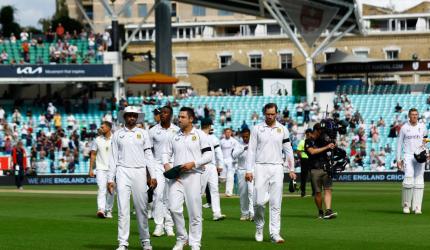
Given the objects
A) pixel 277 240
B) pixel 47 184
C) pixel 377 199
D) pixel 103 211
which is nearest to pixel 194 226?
pixel 277 240

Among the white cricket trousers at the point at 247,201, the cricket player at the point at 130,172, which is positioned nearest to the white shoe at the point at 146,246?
the cricket player at the point at 130,172

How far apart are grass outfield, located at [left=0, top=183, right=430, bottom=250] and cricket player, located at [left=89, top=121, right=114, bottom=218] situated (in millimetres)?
488

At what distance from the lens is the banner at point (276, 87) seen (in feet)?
217

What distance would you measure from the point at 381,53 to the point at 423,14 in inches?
188

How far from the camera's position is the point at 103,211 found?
2466cm

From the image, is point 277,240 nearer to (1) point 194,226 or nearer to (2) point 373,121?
(1) point 194,226

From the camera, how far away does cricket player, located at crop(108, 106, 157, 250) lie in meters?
17.0

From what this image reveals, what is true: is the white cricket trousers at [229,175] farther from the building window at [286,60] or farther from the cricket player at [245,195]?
the building window at [286,60]

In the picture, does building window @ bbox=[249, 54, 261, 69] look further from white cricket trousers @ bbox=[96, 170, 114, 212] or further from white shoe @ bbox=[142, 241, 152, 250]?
white shoe @ bbox=[142, 241, 152, 250]

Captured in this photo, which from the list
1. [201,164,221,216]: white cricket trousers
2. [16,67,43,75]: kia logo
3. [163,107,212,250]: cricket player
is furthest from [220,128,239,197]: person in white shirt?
[16,67,43,75]: kia logo

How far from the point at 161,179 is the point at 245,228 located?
6.30 feet

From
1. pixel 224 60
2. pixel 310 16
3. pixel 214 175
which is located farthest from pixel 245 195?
pixel 224 60

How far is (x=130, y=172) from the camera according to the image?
17234 millimetres

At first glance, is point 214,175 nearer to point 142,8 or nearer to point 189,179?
point 189,179
